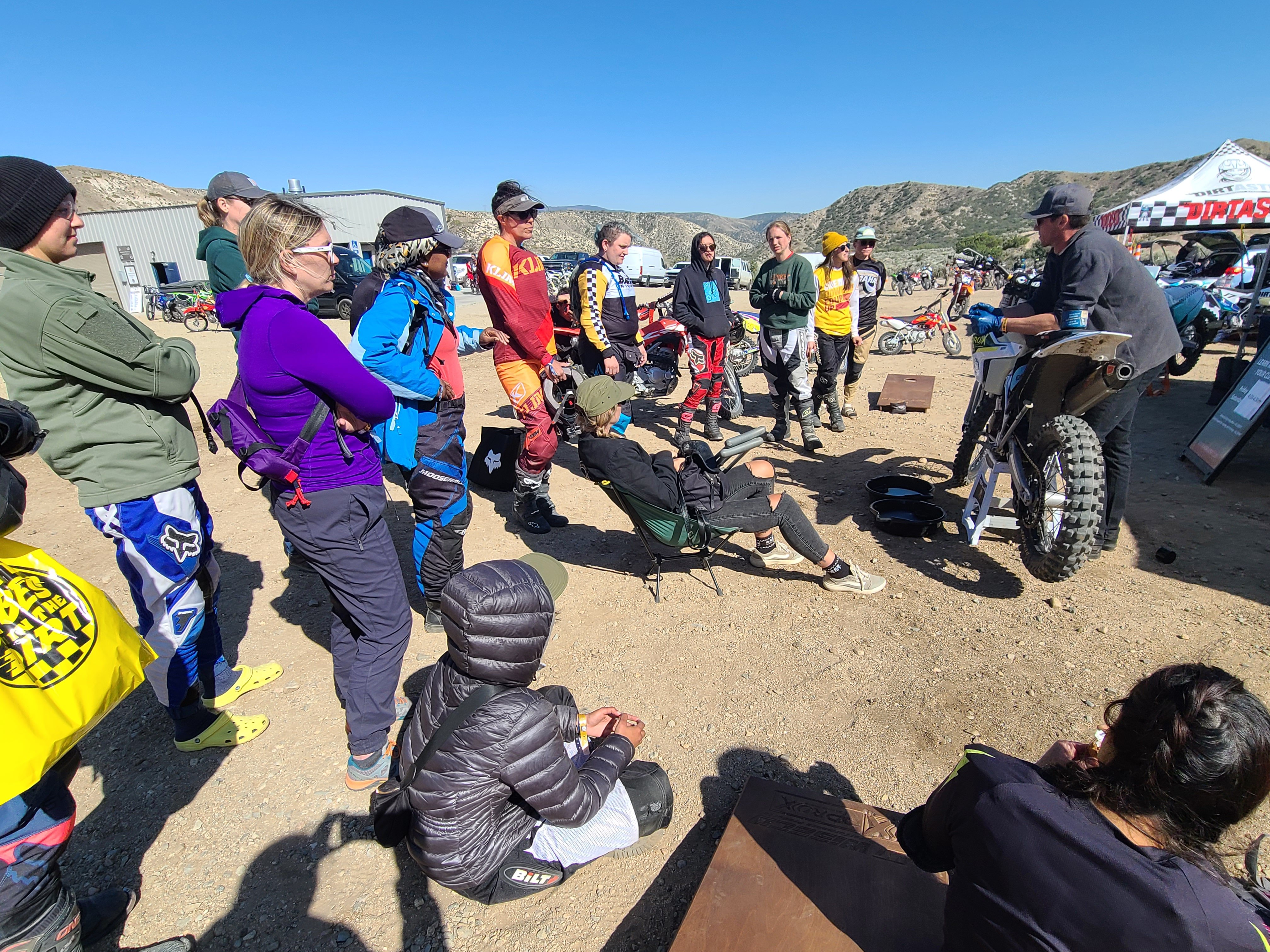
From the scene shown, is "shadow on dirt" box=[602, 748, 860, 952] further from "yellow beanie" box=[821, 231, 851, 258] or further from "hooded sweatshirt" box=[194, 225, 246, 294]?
"yellow beanie" box=[821, 231, 851, 258]

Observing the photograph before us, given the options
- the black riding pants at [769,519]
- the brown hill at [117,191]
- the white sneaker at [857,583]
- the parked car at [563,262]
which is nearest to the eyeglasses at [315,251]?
the black riding pants at [769,519]

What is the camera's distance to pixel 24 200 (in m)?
1.81

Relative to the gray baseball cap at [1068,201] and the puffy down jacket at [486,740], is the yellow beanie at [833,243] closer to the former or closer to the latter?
the gray baseball cap at [1068,201]

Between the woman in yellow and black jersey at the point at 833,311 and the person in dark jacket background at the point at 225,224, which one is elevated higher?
the person in dark jacket background at the point at 225,224

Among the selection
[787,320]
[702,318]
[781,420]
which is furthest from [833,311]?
[702,318]

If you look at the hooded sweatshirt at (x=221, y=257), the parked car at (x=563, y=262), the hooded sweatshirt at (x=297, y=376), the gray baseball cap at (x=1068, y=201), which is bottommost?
the parked car at (x=563, y=262)

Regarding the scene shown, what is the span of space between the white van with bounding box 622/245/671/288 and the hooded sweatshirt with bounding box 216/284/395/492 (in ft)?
81.0

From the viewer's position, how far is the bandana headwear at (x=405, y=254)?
327cm

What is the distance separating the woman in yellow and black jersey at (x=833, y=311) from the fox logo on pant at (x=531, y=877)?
5.31 metres

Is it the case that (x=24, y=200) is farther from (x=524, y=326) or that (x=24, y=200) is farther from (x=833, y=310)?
(x=833, y=310)

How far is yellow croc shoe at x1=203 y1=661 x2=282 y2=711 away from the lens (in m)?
2.92

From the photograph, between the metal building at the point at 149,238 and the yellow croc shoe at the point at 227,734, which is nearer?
the yellow croc shoe at the point at 227,734

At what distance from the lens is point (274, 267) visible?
2.05 m

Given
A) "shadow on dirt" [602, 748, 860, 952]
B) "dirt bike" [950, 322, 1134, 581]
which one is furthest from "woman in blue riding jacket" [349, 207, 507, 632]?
"dirt bike" [950, 322, 1134, 581]
